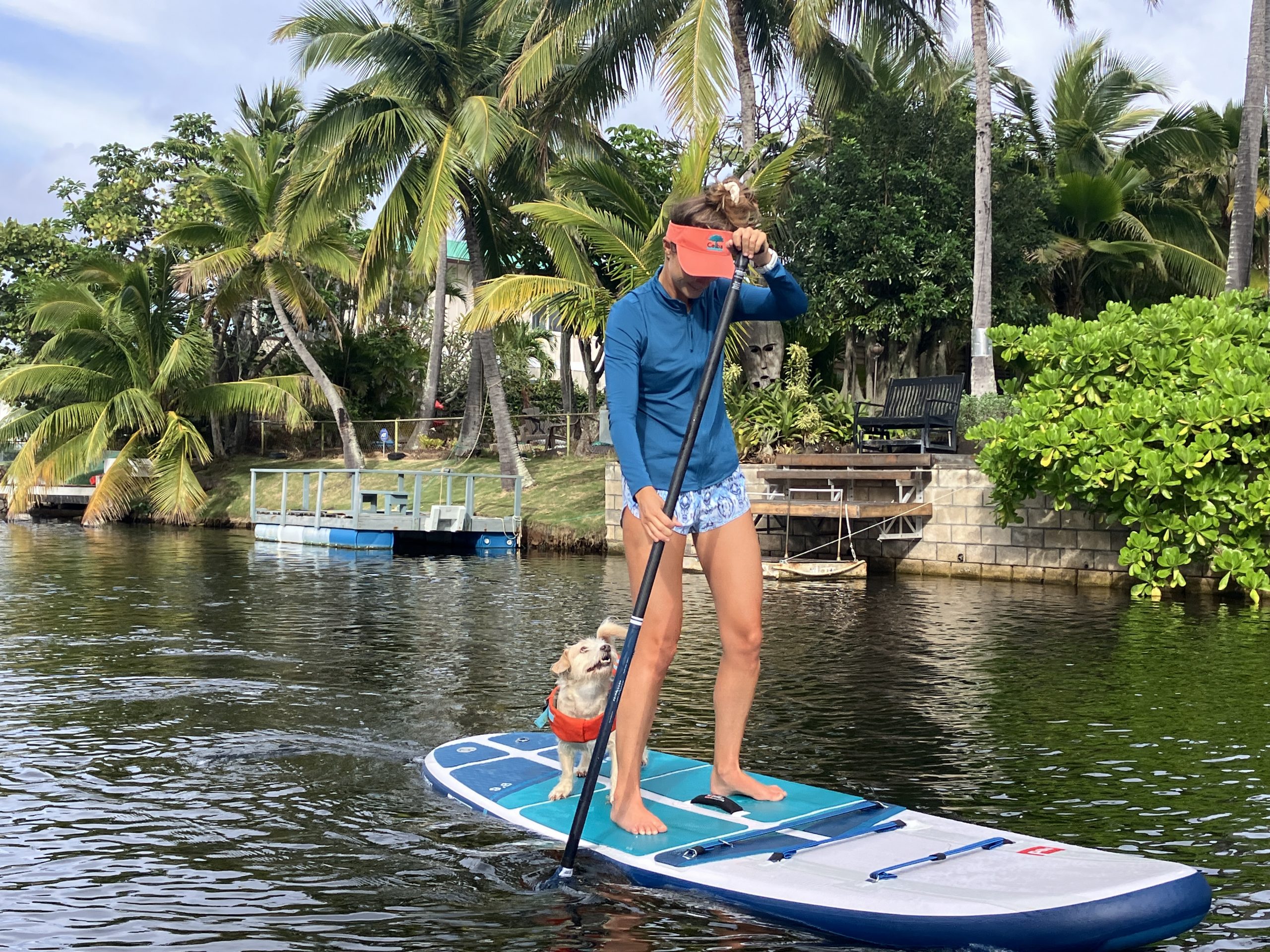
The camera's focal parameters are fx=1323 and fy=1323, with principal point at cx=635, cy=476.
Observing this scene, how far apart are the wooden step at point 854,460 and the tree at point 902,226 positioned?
4074 millimetres

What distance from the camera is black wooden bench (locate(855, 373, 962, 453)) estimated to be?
19.9 m

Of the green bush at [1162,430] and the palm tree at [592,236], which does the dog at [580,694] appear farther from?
the palm tree at [592,236]

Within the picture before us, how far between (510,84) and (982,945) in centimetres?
2280

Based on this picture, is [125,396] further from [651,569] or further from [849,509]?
[651,569]

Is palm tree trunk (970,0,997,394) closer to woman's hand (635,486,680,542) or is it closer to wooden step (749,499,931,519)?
wooden step (749,499,931,519)

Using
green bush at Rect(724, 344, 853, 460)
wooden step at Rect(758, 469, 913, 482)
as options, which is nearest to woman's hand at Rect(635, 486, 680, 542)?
wooden step at Rect(758, 469, 913, 482)

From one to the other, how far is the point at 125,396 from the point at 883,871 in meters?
30.5

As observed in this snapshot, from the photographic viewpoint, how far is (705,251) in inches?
198

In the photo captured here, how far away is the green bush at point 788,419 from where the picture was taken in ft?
72.9

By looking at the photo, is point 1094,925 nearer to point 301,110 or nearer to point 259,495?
point 259,495

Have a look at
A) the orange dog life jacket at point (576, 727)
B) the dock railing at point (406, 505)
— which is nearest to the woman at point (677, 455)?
the orange dog life jacket at point (576, 727)

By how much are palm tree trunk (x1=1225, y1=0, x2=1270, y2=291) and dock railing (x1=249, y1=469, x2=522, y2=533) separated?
41.7ft

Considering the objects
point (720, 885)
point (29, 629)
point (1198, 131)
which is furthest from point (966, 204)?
point (720, 885)

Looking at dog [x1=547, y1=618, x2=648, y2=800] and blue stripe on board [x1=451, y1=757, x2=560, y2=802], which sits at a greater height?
dog [x1=547, y1=618, x2=648, y2=800]
